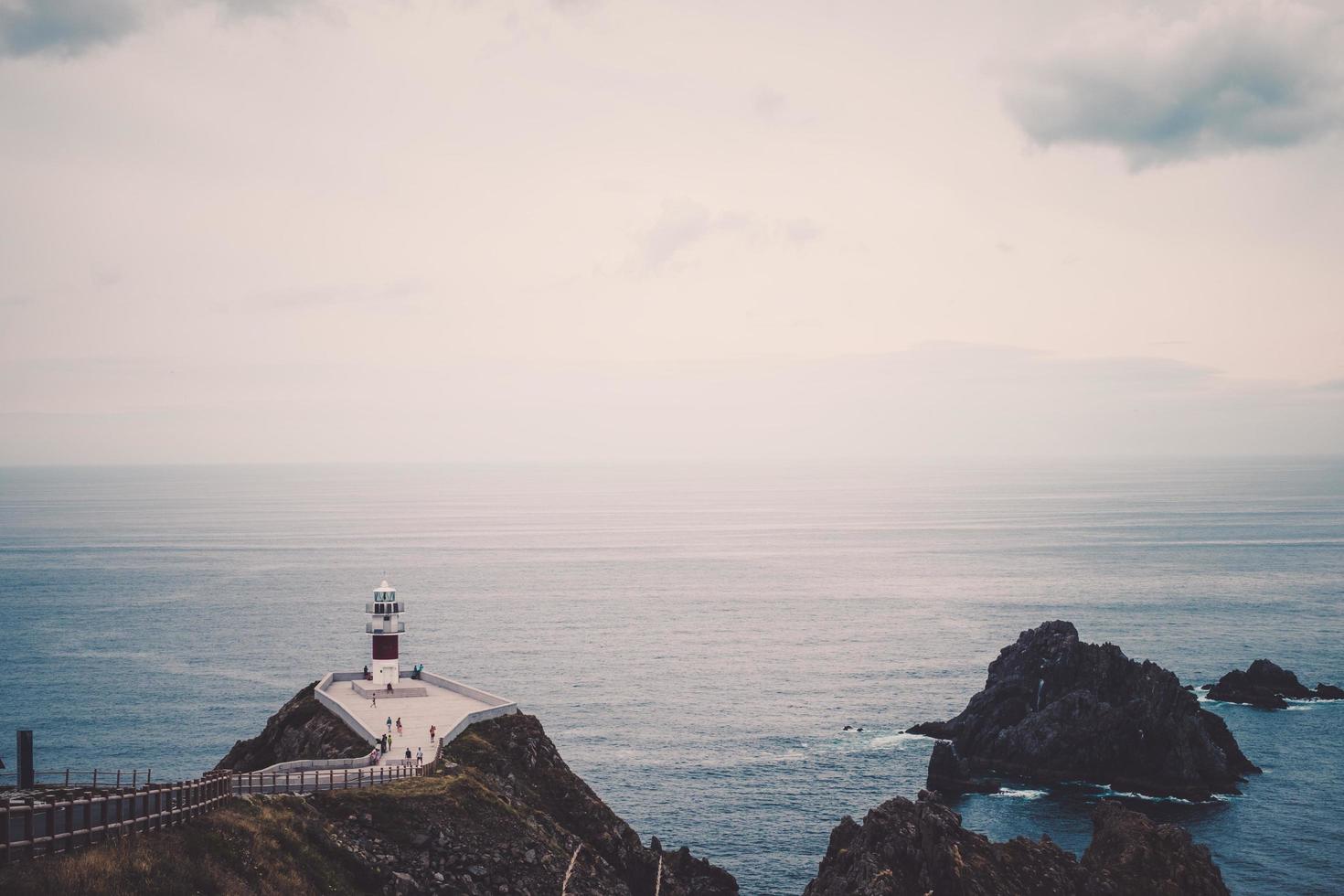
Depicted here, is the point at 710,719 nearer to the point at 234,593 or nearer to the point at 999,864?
the point at 999,864

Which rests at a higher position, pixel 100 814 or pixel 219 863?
pixel 100 814

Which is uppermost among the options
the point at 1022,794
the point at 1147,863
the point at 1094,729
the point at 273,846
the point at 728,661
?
the point at 273,846

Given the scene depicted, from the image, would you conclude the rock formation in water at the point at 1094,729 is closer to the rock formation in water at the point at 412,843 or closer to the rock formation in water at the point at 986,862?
the rock formation in water at the point at 986,862

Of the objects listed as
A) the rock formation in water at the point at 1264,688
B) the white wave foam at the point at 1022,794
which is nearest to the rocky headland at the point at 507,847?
the white wave foam at the point at 1022,794

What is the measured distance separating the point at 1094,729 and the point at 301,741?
53.9 metres

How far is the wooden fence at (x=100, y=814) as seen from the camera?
26266mm

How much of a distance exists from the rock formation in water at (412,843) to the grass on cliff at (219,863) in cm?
4

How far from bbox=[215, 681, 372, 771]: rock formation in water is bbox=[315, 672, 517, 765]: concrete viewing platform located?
513mm

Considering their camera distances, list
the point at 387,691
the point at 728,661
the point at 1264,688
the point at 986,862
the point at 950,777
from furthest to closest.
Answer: the point at 728,661
the point at 1264,688
the point at 950,777
the point at 387,691
the point at 986,862

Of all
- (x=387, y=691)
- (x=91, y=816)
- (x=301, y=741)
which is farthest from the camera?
(x=387, y=691)

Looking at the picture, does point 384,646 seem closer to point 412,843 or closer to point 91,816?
point 412,843

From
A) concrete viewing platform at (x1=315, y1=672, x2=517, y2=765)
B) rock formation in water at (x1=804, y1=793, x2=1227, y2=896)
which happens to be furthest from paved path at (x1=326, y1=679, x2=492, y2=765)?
rock formation in water at (x1=804, y1=793, x2=1227, y2=896)

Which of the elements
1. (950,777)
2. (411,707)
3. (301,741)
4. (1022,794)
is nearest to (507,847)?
(301,741)

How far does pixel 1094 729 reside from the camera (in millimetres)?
77500
